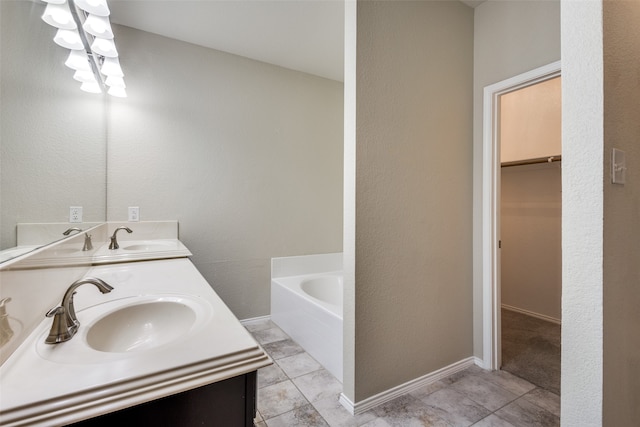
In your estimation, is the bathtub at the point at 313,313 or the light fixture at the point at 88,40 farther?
the bathtub at the point at 313,313

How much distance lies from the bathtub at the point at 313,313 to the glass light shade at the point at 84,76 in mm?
1985

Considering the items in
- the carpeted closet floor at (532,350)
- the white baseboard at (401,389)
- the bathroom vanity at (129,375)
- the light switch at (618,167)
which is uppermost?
the light switch at (618,167)

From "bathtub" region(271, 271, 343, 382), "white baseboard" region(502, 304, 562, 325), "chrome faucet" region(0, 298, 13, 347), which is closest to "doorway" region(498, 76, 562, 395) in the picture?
"white baseboard" region(502, 304, 562, 325)

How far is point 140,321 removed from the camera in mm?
1028

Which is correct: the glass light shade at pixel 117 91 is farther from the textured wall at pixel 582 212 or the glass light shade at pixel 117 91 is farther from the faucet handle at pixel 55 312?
the textured wall at pixel 582 212

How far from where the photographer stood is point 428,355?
6.26ft

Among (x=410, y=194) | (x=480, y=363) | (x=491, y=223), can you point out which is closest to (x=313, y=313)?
(x=410, y=194)

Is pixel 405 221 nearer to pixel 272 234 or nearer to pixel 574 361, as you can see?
pixel 574 361

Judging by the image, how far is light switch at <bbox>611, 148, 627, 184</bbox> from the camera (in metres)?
0.92

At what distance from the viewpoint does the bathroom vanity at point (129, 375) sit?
526mm

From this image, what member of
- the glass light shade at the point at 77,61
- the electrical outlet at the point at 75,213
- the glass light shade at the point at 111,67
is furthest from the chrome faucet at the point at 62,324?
the glass light shade at the point at 111,67

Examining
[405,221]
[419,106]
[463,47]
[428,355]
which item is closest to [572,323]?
[405,221]

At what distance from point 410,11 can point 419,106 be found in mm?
573

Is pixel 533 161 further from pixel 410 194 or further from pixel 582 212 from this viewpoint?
pixel 582 212
